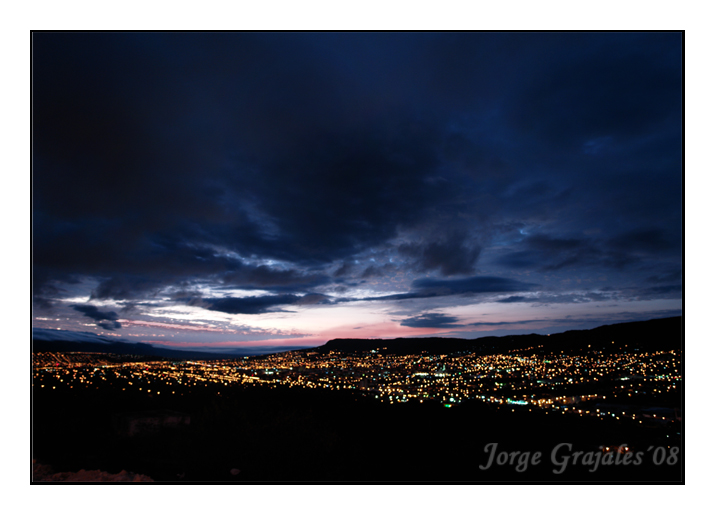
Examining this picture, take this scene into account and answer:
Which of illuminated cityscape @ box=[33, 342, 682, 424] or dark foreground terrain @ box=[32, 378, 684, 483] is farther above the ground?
dark foreground terrain @ box=[32, 378, 684, 483]

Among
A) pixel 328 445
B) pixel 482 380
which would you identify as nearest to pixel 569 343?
pixel 482 380

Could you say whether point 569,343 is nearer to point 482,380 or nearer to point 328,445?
point 482,380

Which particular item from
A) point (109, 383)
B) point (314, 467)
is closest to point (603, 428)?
point (314, 467)

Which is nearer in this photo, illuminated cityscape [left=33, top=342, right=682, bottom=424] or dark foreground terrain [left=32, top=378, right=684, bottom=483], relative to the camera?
dark foreground terrain [left=32, top=378, right=684, bottom=483]

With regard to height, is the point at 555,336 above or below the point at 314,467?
below

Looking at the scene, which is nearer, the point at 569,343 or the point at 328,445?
the point at 328,445
